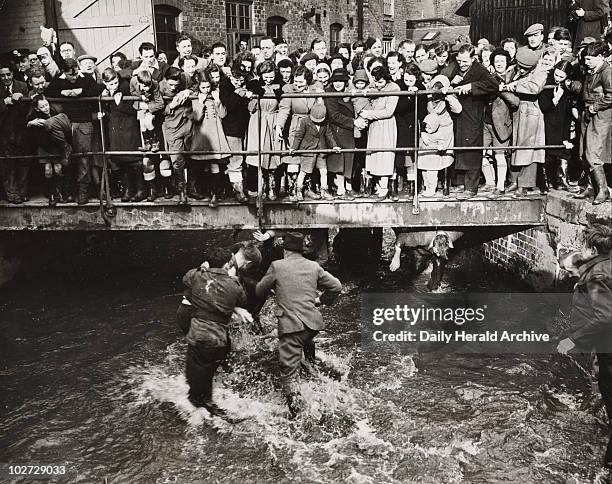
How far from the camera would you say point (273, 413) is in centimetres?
604

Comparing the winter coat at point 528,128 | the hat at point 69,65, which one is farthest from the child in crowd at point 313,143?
the hat at point 69,65

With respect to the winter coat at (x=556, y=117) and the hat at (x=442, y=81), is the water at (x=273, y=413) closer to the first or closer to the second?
the winter coat at (x=556, y=117)

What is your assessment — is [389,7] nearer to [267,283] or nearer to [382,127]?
[382,127]

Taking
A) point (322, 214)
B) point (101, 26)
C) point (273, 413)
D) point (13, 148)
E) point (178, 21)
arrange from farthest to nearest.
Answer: point (178, 21), point (101, 26), point (13, 148), point (322, 214), point (273, 413)

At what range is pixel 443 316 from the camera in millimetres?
8609

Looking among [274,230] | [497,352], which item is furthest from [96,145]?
[497,352]

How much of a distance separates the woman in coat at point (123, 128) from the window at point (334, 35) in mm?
13464

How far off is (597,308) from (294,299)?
8.56 feet

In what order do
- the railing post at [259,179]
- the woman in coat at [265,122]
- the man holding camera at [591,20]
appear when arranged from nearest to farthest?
the railing post at [259,179] < the woman in coat at [265,122] < the man holding camera at [591,20]

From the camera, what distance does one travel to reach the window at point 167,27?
14.0m

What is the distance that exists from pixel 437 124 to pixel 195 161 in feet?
10.4

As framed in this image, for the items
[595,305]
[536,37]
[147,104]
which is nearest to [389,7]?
[536,37]

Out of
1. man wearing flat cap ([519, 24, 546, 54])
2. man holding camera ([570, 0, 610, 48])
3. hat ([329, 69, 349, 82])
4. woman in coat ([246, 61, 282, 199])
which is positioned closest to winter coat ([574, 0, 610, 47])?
man holding camera ([570, 0, 610, 48])

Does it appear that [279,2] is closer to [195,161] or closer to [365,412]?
[195,161]
